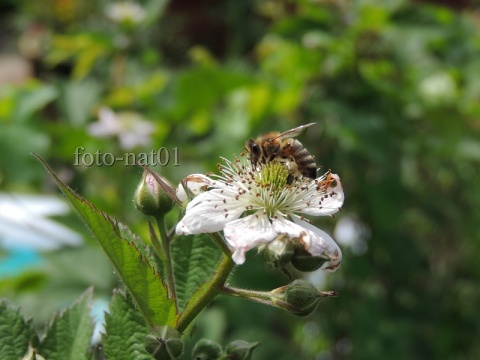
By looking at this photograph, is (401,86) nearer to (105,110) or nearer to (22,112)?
(105,110)

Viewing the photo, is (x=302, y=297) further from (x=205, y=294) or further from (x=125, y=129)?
(x=125, y=129)

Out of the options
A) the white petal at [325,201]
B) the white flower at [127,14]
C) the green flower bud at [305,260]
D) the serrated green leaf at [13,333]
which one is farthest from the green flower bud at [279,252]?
the white flower at [127,14]

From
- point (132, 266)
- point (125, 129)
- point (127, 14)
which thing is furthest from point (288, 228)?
point (127, 14)

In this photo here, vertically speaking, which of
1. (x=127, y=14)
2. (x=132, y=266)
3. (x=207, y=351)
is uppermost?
(x=132, y=266)

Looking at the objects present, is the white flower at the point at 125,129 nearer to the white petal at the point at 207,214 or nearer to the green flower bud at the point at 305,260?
the white petal at the point at 207,214

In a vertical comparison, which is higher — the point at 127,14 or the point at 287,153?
the point at 287,153

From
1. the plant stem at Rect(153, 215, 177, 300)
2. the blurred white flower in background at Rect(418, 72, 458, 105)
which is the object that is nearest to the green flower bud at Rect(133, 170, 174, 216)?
the plant stem at Rect(153, 215, 177, 300)
